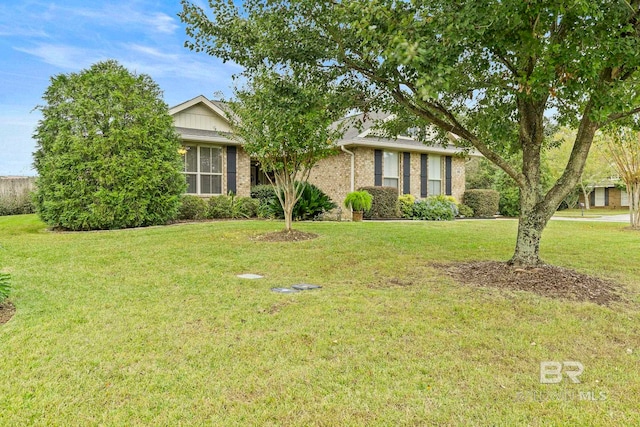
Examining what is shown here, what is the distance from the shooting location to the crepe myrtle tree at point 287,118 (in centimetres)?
555

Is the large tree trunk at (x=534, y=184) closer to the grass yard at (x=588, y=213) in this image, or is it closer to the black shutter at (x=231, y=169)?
the black shutter at (x=231, y=169)

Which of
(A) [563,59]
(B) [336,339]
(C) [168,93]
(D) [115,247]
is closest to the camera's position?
(B) [336,339]

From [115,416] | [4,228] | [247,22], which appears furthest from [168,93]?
[115,416]

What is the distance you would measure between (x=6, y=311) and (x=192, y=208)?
10214 mm

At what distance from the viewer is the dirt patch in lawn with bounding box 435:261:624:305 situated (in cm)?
485

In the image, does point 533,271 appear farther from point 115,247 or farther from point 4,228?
point 4,228

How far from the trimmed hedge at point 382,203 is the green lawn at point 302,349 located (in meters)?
9.41

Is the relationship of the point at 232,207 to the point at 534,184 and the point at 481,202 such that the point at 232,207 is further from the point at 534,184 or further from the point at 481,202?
the point at 481,202

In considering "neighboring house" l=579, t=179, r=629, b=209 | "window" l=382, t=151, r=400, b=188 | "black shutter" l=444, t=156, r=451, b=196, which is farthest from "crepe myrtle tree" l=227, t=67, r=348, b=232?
"neighboring house" l=579, t=179, r=629, b=209

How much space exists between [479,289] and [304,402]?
341cm

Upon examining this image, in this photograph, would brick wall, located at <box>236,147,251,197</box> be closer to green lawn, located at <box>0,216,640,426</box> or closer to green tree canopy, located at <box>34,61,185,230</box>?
green tree canopy, located at <box>34,61,185,230</box>

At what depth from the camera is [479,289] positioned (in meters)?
5.07

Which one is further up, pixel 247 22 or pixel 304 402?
pixel 247 22

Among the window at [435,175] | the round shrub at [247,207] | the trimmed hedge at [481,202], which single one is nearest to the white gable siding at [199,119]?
the round shrub at [247,207]
